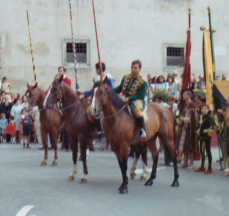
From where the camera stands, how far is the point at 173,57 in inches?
1034

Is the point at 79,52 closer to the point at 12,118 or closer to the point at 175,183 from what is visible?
the point at 12,118

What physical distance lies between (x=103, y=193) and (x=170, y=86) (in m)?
10.5

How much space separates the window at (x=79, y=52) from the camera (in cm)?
2500

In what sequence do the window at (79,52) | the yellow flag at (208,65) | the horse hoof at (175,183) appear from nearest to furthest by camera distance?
the horse hoof at (175,183)
the yellow flag at (208,65)
the window at (79,52)

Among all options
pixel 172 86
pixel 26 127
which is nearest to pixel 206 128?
pixel 172 86

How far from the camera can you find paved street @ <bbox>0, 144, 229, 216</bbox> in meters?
6.78

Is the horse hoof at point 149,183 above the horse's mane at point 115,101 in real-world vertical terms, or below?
below

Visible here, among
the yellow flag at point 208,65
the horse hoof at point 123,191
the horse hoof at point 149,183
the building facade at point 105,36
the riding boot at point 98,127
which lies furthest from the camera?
the building facade at point 105,36

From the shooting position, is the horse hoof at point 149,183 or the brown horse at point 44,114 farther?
the brown horse at point 44,114

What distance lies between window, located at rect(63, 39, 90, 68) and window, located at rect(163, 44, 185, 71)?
4.47 meters

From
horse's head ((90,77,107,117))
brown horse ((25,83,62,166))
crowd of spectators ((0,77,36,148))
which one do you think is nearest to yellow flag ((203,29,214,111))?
horse's head ((90,77,107,117))

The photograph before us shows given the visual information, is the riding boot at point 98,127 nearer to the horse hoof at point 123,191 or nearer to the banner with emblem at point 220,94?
the horse hoof at point 123,191

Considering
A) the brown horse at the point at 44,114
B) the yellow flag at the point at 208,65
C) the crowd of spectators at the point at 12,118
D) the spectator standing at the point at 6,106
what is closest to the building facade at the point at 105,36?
the spectator standing at the point at 6,106

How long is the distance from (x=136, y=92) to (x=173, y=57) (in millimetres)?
17976
